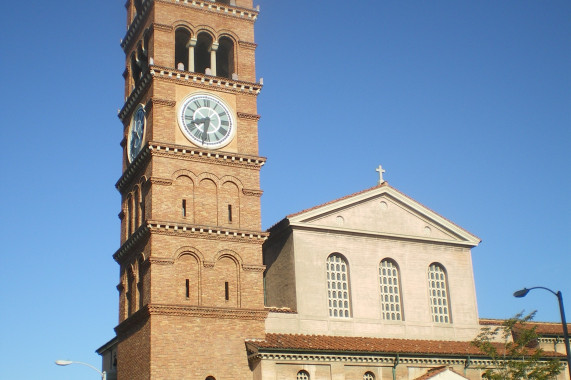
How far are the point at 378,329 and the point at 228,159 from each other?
1072 cm

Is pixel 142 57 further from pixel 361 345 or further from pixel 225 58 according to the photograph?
pixel 361 345

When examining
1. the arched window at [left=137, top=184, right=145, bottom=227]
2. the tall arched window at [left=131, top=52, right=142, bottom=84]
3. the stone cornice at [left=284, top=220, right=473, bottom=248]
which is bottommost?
the stone cornice at [left=284, top=220, right=473, bottom=248]

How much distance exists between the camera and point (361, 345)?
3588 cm

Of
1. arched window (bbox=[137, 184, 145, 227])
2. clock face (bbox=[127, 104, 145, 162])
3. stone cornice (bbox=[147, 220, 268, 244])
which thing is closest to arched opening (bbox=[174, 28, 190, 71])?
clock face (bbox=[127, 104, 145, 162])

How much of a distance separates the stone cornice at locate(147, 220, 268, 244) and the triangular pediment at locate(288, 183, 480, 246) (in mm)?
2515

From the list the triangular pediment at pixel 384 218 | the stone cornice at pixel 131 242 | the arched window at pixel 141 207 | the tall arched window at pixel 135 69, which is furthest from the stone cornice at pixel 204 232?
the tall arched window at pixel 135 69

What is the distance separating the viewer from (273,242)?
129 feet

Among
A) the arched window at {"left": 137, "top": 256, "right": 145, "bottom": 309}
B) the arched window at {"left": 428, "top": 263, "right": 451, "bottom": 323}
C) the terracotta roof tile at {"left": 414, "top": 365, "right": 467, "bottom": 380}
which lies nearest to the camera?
the terracotta roof tile at {"left": 414, "top": 365, "right": 467, "bottom": 380}

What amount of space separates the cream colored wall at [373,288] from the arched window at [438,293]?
0.30 m

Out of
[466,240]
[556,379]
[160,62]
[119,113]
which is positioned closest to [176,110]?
[160,62]

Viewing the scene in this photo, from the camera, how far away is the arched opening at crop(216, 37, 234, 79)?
4012 cm

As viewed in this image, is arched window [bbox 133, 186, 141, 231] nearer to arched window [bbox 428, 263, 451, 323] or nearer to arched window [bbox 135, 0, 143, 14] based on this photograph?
arched window [bbox 135, 0, 143, 14]

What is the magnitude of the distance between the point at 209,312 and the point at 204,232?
3564mm

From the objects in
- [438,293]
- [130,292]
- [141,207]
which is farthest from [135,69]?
[438,293]
